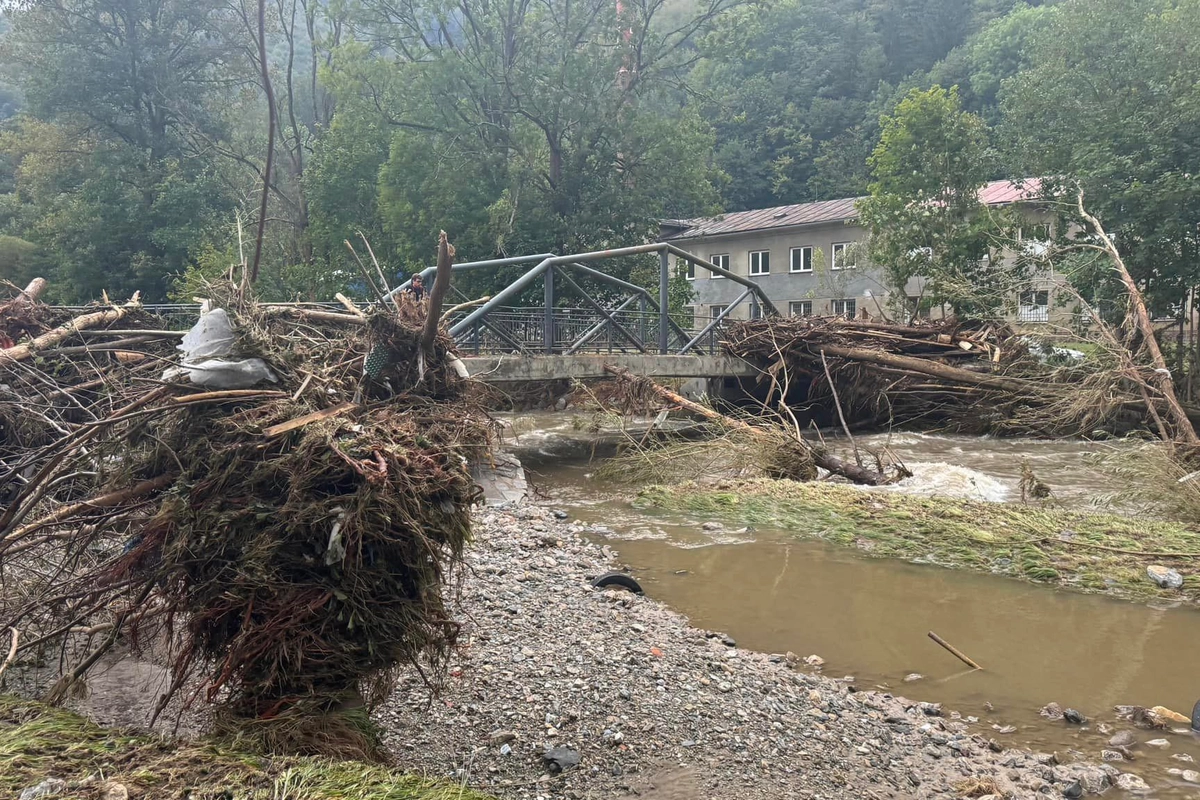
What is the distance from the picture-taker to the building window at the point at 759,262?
136 feet

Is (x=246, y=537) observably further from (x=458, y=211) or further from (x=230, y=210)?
(x=230, y=210)

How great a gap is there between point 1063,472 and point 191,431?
541 inches

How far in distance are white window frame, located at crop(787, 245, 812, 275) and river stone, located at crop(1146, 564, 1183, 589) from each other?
110 ft

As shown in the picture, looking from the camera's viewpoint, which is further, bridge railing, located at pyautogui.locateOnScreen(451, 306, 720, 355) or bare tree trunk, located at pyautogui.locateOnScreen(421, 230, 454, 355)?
bridge railing, located at pyautogui.locateOnScreen(451, 306, 720, 355)

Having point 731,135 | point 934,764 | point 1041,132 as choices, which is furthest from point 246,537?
point 731,135

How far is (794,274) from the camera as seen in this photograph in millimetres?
40281

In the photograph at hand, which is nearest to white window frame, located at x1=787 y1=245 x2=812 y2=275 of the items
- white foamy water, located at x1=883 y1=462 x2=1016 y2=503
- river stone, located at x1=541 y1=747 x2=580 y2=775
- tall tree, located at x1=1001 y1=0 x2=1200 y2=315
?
tall tree, located at x1=1001 y1=0 x2=1200 y2=315

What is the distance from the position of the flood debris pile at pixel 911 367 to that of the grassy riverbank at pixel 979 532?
6541 millimetres

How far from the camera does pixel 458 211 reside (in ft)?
84.4

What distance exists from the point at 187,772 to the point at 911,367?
16.7m

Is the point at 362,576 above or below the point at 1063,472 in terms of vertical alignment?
above

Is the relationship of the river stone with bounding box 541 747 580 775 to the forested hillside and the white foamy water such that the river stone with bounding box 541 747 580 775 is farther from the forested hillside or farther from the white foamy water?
the forested hillside

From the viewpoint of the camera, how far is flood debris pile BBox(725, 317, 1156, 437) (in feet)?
55.7

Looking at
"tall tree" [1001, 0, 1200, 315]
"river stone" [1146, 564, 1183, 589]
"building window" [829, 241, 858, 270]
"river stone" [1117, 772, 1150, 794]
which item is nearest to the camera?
"river stone" [1117, 772, 1150, 794]
